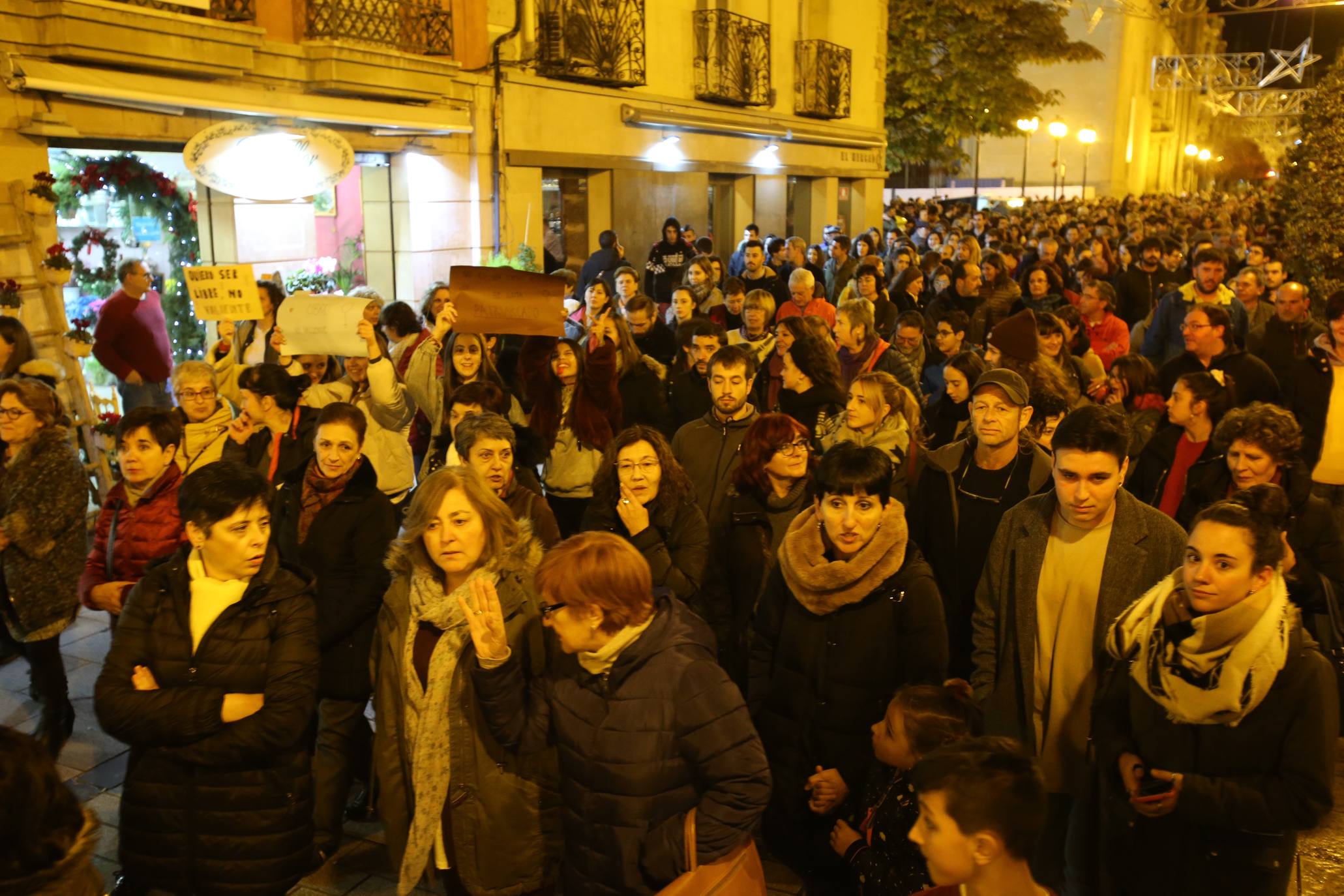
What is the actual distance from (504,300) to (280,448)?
5.63 ft

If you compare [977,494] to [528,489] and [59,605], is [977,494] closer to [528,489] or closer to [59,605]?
[528,489]

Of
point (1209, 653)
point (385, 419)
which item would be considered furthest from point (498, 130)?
point (1209, 653)

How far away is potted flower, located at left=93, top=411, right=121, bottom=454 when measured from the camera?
28.0ft

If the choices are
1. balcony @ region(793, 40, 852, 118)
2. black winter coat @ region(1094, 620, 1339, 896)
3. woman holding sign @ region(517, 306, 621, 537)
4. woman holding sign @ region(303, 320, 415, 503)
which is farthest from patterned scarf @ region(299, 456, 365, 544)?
balcony @ region(793, 40, 852, 118)

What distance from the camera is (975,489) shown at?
478 centimetres

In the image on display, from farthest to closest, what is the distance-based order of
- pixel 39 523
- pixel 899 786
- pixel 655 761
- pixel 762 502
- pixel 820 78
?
1. pixel 820 78
2. pixel 39 523
3. pixel 762 502
4. pixel 899 786
5. pixel 655 761

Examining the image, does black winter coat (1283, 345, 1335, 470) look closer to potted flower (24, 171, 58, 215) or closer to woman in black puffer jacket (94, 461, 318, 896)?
woman in black puffer jacket (94, 461, 318, 896)

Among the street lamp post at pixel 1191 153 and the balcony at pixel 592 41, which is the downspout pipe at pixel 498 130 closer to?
the balcony at pixel 592 41

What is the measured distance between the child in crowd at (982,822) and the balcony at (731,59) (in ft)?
55.9

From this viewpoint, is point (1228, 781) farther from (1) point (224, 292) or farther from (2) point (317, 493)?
(1) point (224, 292)

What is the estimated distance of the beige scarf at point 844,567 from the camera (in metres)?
3.72

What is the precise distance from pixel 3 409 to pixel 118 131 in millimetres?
5320

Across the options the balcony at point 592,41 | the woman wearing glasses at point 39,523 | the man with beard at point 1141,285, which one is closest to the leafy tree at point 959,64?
the balcony at point 592,41

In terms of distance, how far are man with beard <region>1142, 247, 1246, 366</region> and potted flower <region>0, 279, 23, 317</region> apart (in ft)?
29.1
